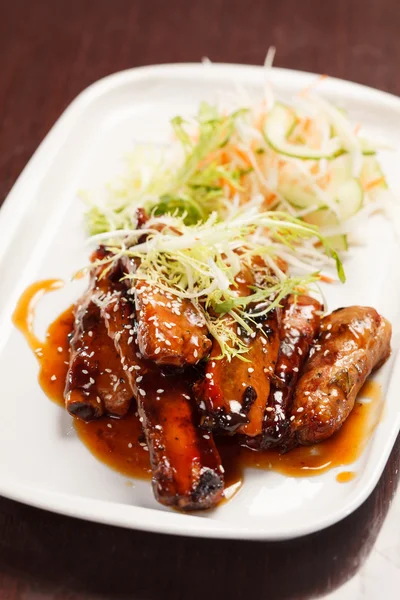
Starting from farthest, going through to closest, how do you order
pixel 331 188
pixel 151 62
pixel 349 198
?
pixel 151 62 < pixel 331 188 < pixel 349 198

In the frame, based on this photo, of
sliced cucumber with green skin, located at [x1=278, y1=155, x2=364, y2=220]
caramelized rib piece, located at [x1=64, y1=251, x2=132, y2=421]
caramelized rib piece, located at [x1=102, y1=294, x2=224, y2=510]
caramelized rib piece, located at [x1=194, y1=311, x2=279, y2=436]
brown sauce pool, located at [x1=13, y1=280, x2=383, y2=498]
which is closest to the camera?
caramelized rib piece, located at [x1=102, y1=294, x2=224, y2=510]

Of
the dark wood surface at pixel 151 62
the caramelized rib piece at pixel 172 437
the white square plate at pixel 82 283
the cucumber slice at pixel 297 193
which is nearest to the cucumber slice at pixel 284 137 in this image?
the cucumber slice at pixel 297 193

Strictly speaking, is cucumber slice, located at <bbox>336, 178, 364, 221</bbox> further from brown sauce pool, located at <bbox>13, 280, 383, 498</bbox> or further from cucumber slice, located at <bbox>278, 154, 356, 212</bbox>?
brown sauce pool, located at <bbox>13, 280, 383, 498</bbox>

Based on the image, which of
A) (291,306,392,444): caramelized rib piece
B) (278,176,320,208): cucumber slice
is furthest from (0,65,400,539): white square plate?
(278,176,320,208): cucumber slice

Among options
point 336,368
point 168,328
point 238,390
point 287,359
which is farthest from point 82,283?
point 336,368

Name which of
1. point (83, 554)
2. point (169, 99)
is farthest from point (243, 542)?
point (169, 99)

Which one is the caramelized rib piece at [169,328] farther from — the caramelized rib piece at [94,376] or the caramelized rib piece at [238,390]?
the caramelized rib piece at [94,376]

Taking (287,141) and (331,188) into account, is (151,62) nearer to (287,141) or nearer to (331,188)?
(287,141)
